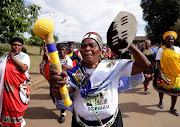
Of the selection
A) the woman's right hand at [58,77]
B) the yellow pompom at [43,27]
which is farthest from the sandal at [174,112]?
the yellow pompom at [43,27]

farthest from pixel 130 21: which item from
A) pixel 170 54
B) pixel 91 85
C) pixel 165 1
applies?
pixel 165 1

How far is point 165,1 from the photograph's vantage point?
18.5m

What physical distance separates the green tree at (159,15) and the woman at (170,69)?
1650 cm

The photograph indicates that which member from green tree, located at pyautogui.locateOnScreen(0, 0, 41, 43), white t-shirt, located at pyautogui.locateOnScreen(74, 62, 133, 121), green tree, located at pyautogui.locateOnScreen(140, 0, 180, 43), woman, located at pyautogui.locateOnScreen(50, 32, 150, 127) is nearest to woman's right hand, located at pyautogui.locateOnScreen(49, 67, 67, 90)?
woman, located at pyautogui.locateOnScreen(50, 32, 150, 127)

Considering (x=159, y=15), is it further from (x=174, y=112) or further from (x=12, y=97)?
(x=12, y=97)

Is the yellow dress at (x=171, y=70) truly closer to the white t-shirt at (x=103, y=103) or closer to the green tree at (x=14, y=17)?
the white t-shirt at (x=103, y=103)

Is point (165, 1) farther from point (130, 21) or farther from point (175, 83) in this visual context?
point (130, 21)

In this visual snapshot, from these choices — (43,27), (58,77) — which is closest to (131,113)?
(58,77)

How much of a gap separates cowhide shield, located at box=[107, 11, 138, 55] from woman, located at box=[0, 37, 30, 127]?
2131 mm

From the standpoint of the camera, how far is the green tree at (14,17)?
371cm

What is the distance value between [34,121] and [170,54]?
4.14 meters

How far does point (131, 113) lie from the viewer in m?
3.75

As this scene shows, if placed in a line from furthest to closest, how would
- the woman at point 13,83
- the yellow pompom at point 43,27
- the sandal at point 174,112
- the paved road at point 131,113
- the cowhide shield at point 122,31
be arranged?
1. the sandal at point 174,112
2. the paved road at point 131,113
3. the woman at point 13,83
4. the cowhide shield at point 122,31
5. the yellow pompom at point 43,27

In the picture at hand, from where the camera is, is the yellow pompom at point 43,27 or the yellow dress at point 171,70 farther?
the yellow dress at point 171,70
